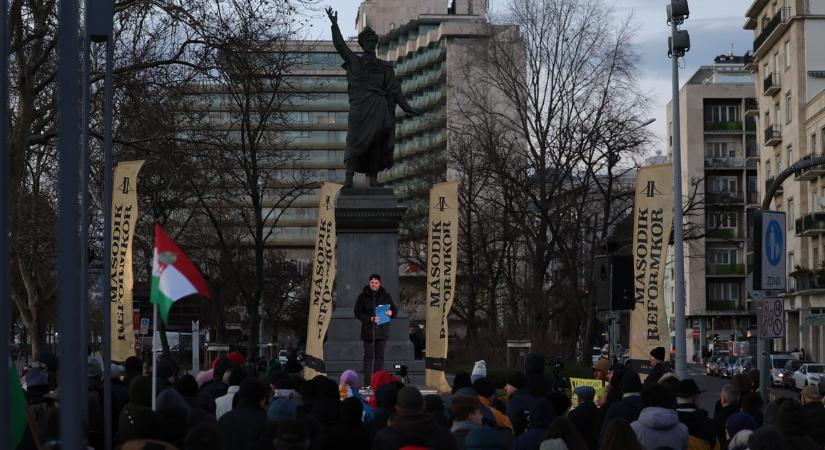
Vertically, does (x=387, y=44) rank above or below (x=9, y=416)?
above

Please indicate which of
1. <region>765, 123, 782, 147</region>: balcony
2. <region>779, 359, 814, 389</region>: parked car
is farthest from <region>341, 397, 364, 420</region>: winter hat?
<region>765, 123, 782, 147</region>: balcony

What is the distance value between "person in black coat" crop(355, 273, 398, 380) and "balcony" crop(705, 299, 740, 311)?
3604 inches

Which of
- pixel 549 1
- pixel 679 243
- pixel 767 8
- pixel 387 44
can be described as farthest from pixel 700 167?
pixel 679 243

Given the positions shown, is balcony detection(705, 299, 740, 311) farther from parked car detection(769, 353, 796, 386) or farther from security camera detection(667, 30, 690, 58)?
security camera detection(667, 30, 690, 58)

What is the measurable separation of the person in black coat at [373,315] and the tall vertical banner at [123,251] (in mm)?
3746

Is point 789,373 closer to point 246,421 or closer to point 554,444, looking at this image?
point 246,421

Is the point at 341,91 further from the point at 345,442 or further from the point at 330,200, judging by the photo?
the point at 345,442

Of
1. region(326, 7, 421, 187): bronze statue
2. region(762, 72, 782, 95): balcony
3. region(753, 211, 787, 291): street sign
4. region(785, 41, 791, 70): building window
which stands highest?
region(785, 41, 791, 70): building window

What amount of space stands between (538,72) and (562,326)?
19066mm

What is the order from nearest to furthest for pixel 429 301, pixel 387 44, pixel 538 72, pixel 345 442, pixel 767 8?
1. pixel 345 442
2. pixel 429 301
3. pixel 538 72
4. pixel 767 8
5. pixel 387 44

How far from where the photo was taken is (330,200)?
89.7 ft

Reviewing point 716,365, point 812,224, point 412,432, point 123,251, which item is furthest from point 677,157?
point 812,224

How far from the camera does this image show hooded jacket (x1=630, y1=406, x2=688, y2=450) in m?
10.2

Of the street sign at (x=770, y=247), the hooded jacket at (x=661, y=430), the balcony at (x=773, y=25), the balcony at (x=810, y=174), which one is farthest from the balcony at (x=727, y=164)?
the hooded jacket at (x=661, y=430)
